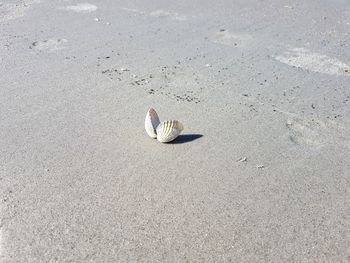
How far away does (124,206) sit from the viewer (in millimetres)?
3535

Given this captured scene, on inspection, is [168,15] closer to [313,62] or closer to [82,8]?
[82,8]

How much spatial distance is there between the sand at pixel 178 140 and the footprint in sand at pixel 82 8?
28 centimetres

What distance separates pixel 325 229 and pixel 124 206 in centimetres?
139

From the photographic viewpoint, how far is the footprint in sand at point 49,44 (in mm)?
6121

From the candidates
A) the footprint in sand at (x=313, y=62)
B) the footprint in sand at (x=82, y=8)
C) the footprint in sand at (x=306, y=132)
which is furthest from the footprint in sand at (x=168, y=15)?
the footprint in sand at (x=306, y=132)

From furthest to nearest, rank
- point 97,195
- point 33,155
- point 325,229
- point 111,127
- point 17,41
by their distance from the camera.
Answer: point 17,41
point 111,127
point 33,155
point 97,195
point 325,229

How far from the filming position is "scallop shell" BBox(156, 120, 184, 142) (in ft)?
13.6

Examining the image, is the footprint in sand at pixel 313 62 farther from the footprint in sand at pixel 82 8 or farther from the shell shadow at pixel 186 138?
the footprint in sand at pixel 82 8

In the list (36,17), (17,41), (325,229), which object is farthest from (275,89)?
(36,17)

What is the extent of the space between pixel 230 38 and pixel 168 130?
262cm

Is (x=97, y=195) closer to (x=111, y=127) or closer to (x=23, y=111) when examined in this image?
(x=111, y=127)

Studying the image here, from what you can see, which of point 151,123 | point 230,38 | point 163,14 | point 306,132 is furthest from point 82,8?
point 306,132

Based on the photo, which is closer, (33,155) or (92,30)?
(33,155)

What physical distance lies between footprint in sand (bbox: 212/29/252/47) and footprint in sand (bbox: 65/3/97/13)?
2.09 m
